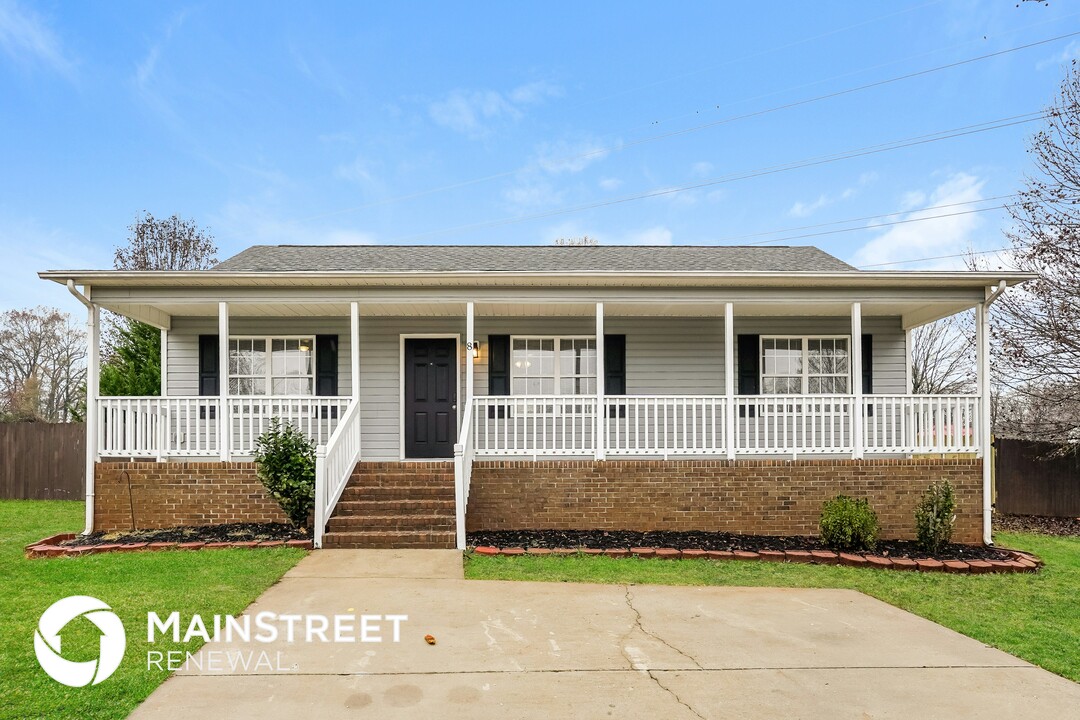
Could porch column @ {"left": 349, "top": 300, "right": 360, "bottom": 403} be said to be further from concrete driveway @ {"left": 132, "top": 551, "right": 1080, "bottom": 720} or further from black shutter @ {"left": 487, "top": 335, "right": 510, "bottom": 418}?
concrete driveway @ {"left": 132, "top": 551, "right": 1080, "bottom": 720}

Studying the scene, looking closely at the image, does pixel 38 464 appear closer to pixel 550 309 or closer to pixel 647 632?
pixel 550 309

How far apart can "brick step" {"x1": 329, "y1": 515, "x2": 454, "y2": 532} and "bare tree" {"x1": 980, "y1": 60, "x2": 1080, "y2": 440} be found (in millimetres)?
10850

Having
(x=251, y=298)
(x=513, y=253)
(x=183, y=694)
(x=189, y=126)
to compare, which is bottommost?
(x=183, y=694)

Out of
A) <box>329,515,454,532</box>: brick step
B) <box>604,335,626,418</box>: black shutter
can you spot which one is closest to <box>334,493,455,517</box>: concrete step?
<box>329,515,454,532</box>: brick step

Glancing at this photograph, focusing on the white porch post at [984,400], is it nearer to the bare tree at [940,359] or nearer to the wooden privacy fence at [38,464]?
the bare tree at [940,359]

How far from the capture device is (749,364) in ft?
34.3

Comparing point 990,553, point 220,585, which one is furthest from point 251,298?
point 990,553

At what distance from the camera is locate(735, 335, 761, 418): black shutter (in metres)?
10.4

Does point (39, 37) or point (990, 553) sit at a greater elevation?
point (39, 37)

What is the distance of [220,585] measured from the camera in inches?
222

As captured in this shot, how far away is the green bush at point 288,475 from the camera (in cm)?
759

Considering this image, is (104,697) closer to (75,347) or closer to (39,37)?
(39,37)

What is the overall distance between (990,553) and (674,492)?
3805 mm

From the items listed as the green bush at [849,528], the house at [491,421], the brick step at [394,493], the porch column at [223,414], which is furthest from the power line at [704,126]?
the porch column at [223,414]
